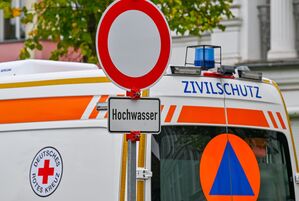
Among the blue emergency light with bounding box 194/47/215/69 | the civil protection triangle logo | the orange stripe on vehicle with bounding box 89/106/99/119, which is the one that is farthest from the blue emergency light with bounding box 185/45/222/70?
the civil protection triangle logo

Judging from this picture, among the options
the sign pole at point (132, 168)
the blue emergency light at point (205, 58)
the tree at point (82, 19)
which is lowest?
the sign pole at point (132, 168)

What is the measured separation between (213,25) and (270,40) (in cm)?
508

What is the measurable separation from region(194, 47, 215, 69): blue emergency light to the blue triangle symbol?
0.76 m

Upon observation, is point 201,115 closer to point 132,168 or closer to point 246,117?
point 246,117

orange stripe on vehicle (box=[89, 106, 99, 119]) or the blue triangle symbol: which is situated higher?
orange stripe on vehicle (box=[89, 106, 99, 119])

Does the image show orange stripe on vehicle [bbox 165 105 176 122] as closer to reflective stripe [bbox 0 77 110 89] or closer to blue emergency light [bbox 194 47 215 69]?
reflective stripe [bbox 0 77 110 89]

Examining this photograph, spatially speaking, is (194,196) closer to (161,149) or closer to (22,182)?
(161,149)

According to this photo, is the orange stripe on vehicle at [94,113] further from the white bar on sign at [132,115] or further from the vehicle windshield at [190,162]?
the white bar on sign at [132,115]

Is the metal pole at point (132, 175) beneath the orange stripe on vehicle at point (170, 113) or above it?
beneath

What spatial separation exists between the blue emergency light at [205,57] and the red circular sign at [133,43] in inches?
64.1

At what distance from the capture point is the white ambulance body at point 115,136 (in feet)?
31.0

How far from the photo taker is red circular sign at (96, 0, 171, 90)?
328 inches

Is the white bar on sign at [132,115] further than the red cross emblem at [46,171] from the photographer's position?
No

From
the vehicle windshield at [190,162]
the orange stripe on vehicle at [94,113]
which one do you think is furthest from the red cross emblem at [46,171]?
the vehicle windshield at [190,162]
